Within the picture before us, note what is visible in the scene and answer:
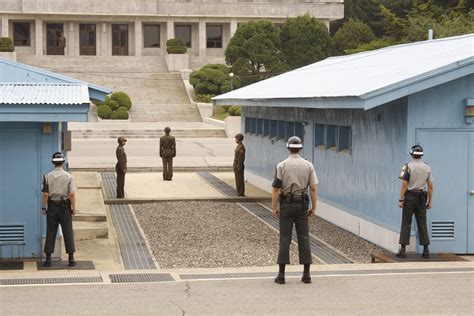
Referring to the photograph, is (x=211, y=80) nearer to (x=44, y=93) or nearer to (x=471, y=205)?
(x=471, y=205)

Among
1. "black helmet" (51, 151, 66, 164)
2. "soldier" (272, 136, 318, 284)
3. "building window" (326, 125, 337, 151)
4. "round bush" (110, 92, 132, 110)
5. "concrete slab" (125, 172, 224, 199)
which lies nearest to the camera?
"soldier" (272, 136, 318, 284)

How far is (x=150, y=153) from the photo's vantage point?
38.6 meters

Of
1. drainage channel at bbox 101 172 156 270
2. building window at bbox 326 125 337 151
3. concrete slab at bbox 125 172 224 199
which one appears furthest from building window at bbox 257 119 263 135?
building window at bbox 326 125 337 151

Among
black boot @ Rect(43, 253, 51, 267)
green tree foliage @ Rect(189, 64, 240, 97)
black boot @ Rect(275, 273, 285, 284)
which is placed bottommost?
black boot @ Rect(43, 253, 51, 267)

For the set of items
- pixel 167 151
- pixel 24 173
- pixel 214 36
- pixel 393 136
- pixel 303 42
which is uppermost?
pixel 214 36

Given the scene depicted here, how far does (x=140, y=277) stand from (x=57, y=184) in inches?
79.0

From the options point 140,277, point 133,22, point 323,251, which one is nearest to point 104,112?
point 133,22

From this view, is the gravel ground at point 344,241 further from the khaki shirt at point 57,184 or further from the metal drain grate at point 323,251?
the khaki shirt at point 57,184

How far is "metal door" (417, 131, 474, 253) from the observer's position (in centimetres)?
1523

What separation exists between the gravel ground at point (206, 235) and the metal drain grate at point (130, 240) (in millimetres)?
188

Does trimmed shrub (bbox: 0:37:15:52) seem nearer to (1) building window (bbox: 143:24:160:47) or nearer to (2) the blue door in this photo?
(1) building window (bbox: 143:24:160:47)

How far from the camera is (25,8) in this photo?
2970 inches

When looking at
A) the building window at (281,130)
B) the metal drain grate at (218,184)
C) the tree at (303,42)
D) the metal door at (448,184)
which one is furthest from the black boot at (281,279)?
the tree at (303,42)

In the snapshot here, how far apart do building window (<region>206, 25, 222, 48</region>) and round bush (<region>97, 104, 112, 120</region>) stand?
28.7 m
